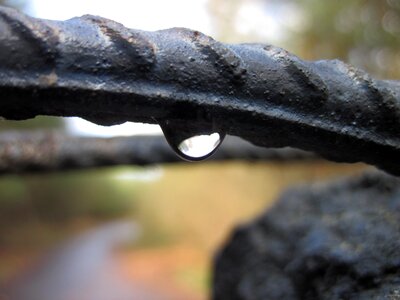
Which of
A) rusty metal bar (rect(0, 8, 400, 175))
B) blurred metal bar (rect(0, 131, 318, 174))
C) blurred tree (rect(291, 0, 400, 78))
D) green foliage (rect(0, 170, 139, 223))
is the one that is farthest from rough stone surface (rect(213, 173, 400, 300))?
green foliage (rect(0, 170, 139, 223))

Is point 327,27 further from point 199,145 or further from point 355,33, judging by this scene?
point 199,145

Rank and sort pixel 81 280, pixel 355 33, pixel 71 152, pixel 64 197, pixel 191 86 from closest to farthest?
pixel 191 86 → pixel 71 152 → pixel 81 280 → pixel 355 33 → pixel 64 197

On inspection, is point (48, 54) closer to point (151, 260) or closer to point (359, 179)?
point (359, 179)

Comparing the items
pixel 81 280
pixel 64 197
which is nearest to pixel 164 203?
pixel 64 197

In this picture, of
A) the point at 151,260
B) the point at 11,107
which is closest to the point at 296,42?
the point at 151,260

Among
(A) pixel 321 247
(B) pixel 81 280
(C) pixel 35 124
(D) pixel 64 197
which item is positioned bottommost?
(A) pixel 321 247

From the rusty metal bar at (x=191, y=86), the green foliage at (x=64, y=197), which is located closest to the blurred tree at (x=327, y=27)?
the green foliage at (x=64, y=197)

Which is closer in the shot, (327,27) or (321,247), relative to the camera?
(321,247)
